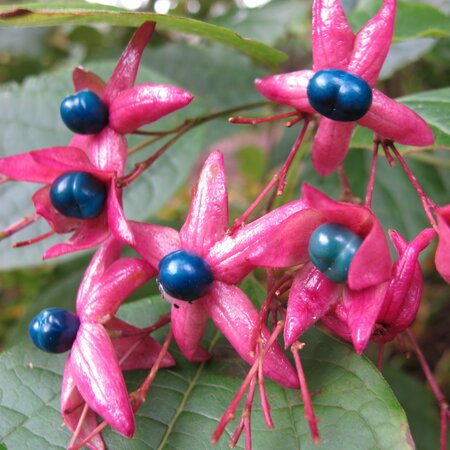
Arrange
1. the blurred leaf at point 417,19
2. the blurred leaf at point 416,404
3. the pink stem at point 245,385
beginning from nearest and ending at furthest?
1. the pink stem at point 245,385
2. the blurred leaf at point 417,19
3. the blurred leaf at point 416,404

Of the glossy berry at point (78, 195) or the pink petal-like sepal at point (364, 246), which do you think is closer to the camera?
the pink petal-like sepal at point (364, 246)

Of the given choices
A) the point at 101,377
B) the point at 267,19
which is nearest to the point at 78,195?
the point at 101,377

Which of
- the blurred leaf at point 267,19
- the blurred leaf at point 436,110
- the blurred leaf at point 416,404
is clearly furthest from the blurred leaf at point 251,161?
the blurred leaf at point 436,110

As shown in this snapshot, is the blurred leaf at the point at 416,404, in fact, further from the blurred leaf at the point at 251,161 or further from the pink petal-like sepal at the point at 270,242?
the blurred leaf at the point at 251,161

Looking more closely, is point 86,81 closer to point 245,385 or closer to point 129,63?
point 129,63

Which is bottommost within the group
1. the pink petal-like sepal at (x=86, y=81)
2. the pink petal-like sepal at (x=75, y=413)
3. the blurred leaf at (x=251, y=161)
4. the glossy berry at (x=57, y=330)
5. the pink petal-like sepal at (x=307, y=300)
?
the blurred leaf at (x=251, y=161)

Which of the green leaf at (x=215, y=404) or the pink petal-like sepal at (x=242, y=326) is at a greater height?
the pink petal-like sepal at (x=242, y=326)

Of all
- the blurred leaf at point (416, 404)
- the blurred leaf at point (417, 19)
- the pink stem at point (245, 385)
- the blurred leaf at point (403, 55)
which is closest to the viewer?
the pink stem at point (245, 385)
